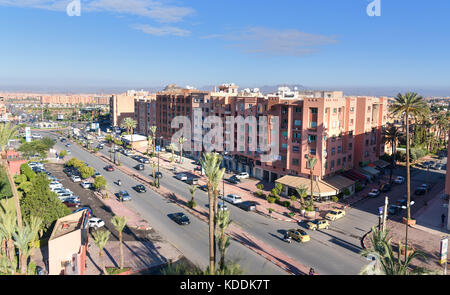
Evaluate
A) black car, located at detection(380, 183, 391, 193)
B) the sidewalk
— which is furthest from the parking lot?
black car, located at detection(380, 183, 391, 193)

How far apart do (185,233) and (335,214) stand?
20828mm

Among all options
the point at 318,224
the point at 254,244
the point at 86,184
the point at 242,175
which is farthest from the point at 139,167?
the point at 318,224

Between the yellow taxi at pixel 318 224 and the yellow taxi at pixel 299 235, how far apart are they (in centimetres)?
332

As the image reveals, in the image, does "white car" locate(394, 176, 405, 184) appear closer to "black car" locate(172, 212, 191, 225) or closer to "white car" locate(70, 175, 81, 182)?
"black car" locate(172, 212, 191, 225)

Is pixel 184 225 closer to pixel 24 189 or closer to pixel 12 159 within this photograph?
pixel 24 189

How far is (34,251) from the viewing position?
120ft

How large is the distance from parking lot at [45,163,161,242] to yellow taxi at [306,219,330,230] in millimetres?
18960

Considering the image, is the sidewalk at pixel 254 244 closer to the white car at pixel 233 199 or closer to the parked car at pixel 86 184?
the white car at pixel 233 199

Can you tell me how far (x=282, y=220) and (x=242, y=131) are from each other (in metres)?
27.0

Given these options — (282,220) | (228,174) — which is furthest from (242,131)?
(282,220)

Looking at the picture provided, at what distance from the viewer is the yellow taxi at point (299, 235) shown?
128ft

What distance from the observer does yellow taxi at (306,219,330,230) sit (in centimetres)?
4314

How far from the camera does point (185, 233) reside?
4156cm
